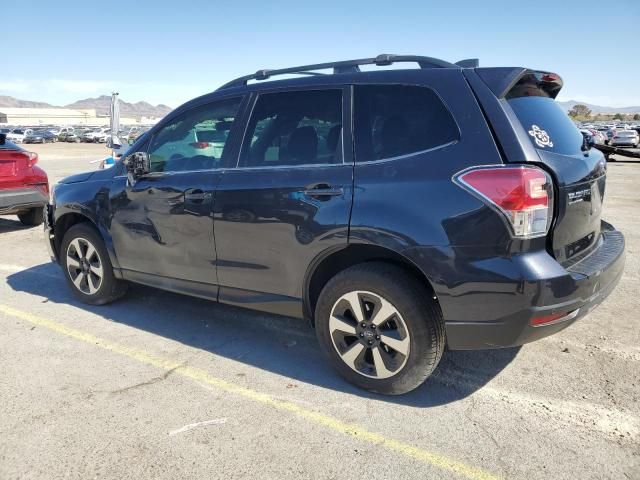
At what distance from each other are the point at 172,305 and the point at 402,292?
2.67 metres

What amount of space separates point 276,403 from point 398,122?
179cm

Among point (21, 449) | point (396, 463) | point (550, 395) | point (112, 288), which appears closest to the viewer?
point (396, 463)

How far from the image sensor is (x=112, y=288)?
454 cm

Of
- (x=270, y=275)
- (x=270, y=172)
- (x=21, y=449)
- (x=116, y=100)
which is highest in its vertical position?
(x=116, y=100)

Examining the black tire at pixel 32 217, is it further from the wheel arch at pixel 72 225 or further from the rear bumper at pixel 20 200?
the wheel arch at pixel 72 225

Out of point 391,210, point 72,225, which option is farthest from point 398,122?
point 72,225

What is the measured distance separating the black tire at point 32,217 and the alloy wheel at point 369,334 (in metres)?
A: 7.18

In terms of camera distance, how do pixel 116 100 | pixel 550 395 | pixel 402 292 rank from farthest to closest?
pixel 116 100, pixel 550 395, pixel 402 292

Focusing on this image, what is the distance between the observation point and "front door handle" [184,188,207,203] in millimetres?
3597

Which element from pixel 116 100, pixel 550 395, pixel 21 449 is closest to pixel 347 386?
pixel 550 395

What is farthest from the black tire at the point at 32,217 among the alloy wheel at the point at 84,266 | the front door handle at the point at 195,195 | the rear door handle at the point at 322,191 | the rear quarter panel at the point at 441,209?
the rear quarter panel at the point at 441,209

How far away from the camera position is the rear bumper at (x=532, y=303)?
8.21 ft

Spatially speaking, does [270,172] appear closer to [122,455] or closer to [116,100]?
[122,455]

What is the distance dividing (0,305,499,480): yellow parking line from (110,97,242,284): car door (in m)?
0.62
